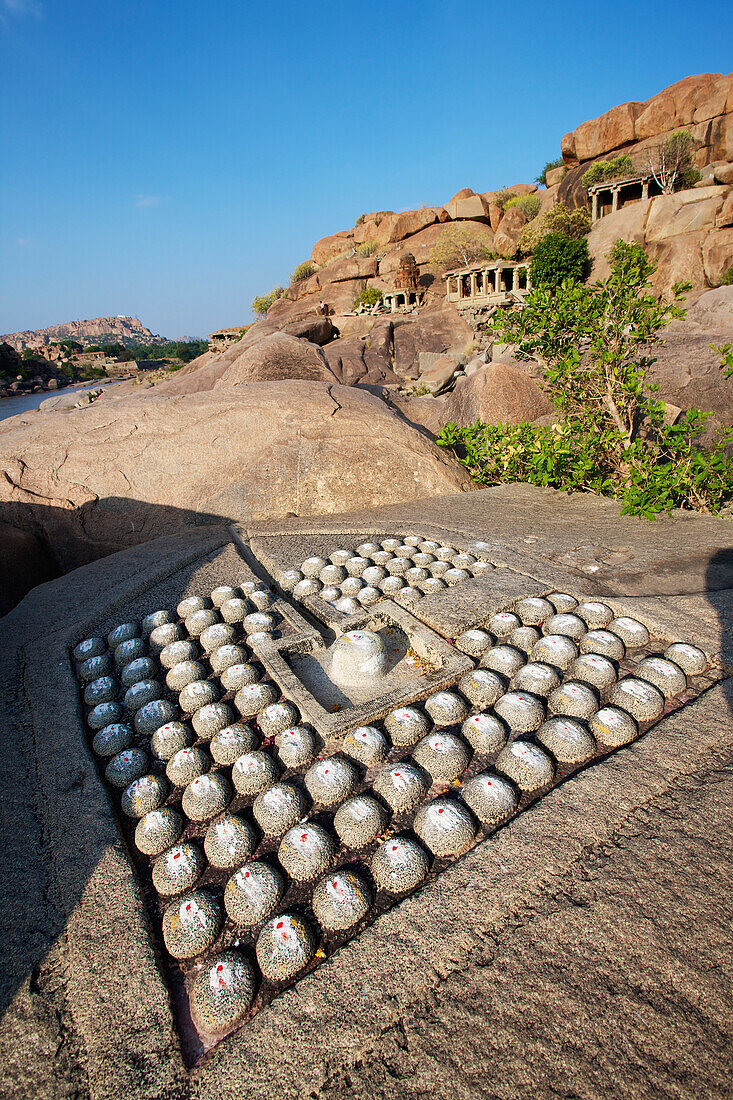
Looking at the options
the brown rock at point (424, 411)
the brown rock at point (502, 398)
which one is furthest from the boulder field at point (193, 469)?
the brown rock at point (424, 411)

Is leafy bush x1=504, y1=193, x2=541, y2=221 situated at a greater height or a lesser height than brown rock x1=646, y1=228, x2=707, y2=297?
greater

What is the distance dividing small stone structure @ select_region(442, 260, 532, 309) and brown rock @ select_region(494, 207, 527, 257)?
1.85 meters

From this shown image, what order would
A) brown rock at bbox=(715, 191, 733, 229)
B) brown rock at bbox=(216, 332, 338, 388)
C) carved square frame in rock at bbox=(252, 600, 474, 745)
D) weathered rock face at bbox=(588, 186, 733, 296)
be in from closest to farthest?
1. carved square frame in rock at bbox=(252, 600, 474, 745)
2. brown rock at bbox=(216, 332, 338, 388)
3. weathered rock face at bbox=(588, 186, 733, 296)
4. brown rock at bbox=(715, 191, 733, 229)

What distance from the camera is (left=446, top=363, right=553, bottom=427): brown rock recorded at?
622 cm

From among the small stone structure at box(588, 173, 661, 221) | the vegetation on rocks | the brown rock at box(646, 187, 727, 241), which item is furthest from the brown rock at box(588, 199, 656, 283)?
the vegetation on rocks

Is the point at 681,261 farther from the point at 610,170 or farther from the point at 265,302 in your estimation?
the point at 265,302

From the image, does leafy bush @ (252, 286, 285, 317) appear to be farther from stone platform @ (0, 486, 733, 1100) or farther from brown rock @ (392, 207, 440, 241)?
stone platform @ (0, 486, 733, 1100)

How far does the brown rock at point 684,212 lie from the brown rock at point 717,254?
0.79m

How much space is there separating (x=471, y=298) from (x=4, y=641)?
Result: 22.2m

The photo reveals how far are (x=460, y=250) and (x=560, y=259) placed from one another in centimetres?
791

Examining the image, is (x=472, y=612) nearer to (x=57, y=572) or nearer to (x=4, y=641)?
(x=4, y=641)

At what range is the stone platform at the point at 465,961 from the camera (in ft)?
3.61

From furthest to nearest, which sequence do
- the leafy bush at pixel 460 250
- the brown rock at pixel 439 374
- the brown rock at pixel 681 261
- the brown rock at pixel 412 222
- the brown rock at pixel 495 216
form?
1. the brown rock at pixel 412 222
2. the brown rock at pixel 495 216
3. the leafy bush at pixel 460 250
4. the brown rock at pixel 681 261
5. the brown rock at pixel 439 374

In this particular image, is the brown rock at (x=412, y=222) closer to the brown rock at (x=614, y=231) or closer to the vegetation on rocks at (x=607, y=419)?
the brown rock at (x=614, y=231)
